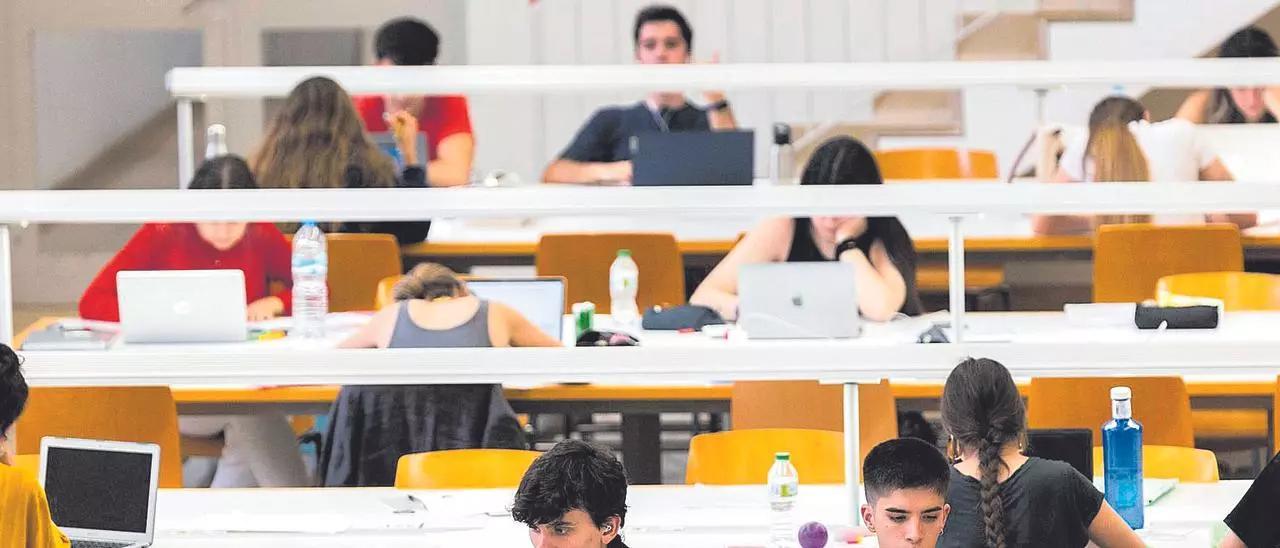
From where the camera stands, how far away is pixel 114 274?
4.66m

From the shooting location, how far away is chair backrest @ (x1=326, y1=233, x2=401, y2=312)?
5.26 metres

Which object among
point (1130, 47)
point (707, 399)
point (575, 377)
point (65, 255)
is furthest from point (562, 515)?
point (65, 255)

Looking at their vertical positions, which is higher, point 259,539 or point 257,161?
point 257,161

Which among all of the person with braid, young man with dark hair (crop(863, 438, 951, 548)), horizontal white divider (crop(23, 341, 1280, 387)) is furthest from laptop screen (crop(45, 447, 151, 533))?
the person with braid

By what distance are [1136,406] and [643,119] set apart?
8.75 feet

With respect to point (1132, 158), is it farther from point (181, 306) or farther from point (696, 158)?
point (181, 306)

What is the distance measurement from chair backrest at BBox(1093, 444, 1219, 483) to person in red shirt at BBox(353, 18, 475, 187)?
10.3 ft

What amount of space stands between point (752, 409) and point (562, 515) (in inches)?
55.1

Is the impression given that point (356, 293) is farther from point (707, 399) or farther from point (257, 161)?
point (707, 399)

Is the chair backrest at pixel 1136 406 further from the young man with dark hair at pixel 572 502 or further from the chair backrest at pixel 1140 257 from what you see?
the young man with dark hair at pixel 572 502

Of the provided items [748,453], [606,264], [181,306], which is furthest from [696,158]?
[748,453]

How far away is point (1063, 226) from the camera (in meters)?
5.77

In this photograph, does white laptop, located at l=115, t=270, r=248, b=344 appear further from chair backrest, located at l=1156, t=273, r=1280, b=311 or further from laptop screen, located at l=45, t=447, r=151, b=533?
chair backrest, located at l=1156, t=273, r=1280, b=311

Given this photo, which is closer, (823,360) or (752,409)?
(823,360)
